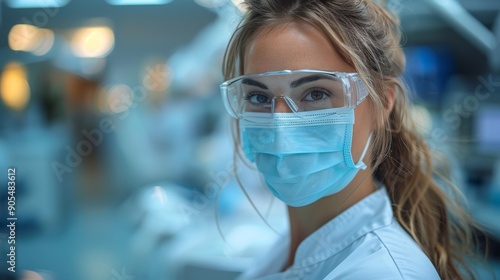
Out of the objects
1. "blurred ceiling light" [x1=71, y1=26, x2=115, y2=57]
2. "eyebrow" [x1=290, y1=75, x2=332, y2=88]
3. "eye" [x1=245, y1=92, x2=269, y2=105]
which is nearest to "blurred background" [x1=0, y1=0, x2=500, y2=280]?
"blurred ceiling light" [x1=71, y1=26, x2=115, y2=57]

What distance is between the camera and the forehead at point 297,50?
105 centimetres

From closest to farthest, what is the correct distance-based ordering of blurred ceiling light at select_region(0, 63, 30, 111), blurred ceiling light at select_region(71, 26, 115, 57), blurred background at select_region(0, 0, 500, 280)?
blurred background at select_region(0, 0, 500, 280) < blurred ceiling light at select_region(0, 63, 30, 111) < blurred ceiling light at select_region(71, 26, 115, 57)

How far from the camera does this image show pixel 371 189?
48.4 inches

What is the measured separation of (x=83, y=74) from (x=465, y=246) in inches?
195

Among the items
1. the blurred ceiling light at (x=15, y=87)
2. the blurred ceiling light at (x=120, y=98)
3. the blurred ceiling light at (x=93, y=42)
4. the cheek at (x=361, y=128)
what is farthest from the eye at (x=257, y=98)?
the blurred ceiling light at (x=93, y=42)

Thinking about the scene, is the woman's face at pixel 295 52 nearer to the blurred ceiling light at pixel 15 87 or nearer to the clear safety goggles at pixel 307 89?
the clear safety goggles at pixel 307 89

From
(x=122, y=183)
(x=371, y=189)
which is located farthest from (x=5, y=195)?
(x=122, y=183)

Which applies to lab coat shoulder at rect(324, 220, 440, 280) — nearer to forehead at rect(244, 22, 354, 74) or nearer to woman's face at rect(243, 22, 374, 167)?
woman's face at rect(243, 22, 374, 167)

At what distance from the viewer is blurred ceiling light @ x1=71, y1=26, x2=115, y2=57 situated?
5273 millimetres

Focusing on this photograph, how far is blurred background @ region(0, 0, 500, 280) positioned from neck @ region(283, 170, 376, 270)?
0.82 m

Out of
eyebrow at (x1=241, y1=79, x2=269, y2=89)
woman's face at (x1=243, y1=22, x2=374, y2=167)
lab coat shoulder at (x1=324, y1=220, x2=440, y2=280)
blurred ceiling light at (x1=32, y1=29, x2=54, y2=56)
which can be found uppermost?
blurred ceiling light at (x1=32, y1=29, x2=54, y2=56)

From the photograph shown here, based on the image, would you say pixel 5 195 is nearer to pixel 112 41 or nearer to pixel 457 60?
pixel 457 60

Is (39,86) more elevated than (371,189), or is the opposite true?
(39,86)

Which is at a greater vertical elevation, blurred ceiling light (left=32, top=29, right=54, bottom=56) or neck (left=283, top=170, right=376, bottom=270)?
blurred ceiling light (left=32, top=29, right=54, bottom=56)
